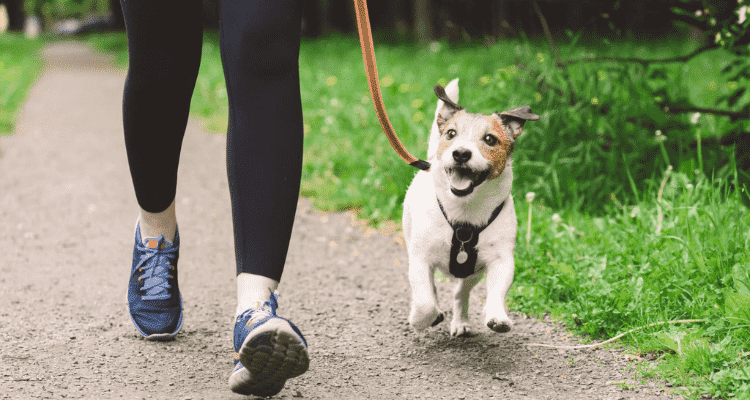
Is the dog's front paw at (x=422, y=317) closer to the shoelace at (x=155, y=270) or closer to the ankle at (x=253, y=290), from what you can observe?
the ankle at (x=253, y=290)

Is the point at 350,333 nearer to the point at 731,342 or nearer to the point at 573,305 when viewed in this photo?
the point at 573,305

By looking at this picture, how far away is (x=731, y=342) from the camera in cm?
229

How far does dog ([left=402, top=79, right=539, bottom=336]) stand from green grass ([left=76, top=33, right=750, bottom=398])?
1.67ft

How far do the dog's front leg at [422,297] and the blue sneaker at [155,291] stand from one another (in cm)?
82

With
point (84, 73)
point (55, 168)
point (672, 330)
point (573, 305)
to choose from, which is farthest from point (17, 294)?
point (84, 73)

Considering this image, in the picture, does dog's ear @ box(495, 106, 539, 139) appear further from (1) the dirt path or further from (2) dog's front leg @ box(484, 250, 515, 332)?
(1) the dirt path

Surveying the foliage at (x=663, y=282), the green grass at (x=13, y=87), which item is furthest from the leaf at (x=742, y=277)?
the green grass at (x=13, y=87)

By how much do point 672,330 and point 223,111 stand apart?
6.66m

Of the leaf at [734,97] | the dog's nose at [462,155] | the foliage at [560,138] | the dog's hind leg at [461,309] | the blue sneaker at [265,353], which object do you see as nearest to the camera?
the blue sneaker at [265,353]

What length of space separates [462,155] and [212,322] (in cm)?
118

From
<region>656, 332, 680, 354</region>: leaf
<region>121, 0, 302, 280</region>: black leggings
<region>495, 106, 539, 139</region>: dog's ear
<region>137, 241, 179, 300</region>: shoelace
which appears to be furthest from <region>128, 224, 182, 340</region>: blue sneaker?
<region>656, 332, 680, 354</region>: leaf

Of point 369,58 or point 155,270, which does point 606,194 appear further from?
point 155,270

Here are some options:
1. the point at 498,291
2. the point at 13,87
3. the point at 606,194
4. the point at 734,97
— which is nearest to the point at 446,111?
the point at 498,291

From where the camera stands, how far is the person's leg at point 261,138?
1947mm
